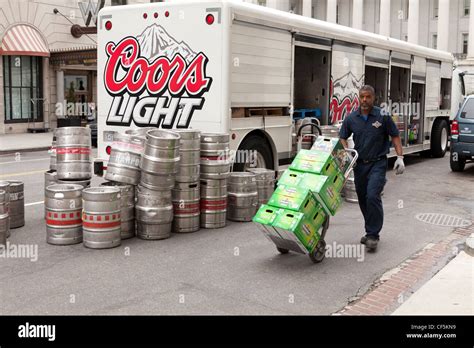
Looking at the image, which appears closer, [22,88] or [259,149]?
[259,149]

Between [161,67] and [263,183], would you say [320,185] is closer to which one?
[263,183]

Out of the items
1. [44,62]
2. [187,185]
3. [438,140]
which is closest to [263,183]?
[187,185]

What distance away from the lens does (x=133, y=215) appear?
8.22m

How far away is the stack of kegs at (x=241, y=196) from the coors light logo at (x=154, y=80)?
1.28 metres

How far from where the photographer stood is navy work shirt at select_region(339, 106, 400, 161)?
7.74 meters

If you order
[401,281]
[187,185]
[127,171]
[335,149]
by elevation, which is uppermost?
[335,149]

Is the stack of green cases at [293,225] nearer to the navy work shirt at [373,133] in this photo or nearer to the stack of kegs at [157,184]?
the navy work shirt at [373,133]

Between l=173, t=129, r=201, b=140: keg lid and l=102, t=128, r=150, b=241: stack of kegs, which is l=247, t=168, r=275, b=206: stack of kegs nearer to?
l=173, t=129, r=201, b=140: keg lid

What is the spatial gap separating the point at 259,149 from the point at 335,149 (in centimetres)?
349

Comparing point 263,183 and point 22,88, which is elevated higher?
point 22,88

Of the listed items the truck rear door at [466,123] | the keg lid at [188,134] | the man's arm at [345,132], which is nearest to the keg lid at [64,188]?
the keg lid at [188,134]

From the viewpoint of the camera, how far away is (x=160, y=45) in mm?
10008

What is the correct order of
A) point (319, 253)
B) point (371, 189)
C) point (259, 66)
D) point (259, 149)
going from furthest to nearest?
point (259, 149) < point (259, 66) < point (371, 189) < point (319, 253)

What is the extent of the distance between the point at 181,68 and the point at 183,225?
2738mm
